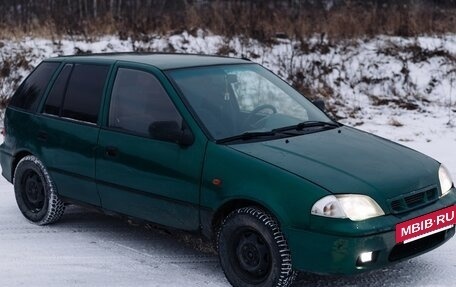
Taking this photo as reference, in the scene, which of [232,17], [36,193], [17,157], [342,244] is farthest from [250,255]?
[232,17]

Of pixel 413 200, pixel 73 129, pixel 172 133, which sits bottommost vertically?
pixel 413 200

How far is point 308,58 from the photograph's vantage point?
14531 mm

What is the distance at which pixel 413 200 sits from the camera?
4.66m

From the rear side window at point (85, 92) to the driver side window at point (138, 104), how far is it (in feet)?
0.59

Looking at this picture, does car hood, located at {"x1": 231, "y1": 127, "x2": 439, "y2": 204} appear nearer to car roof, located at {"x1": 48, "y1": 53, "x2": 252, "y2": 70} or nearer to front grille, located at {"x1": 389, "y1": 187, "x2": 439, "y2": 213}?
front grille, located at {"x1": 389, "y1": 187, "x2": 439, "y2": 213}

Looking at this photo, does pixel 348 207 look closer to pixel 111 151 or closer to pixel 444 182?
pixel 444 182

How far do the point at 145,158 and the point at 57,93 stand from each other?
1391 mm

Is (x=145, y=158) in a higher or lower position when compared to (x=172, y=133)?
lower

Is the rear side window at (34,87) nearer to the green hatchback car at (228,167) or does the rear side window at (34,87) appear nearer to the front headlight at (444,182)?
the green hatchback car at (228,167)

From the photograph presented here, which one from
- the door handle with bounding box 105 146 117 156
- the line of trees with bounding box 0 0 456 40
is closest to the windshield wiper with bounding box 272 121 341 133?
the door handle with bounding box 105 146 117 156

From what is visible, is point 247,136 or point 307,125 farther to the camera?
point 307,125

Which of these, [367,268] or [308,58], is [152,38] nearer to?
[308,58]

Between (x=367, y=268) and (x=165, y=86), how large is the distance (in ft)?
6.38

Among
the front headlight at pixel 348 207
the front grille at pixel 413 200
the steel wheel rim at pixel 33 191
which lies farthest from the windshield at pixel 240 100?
the steel wheel rim at pixel 33 191
